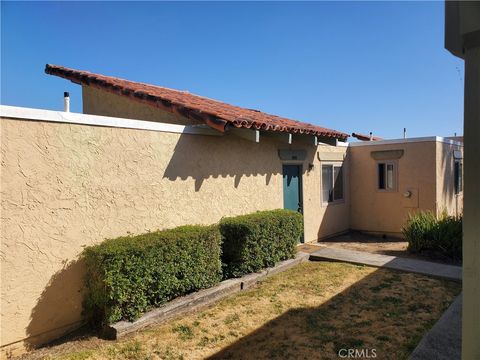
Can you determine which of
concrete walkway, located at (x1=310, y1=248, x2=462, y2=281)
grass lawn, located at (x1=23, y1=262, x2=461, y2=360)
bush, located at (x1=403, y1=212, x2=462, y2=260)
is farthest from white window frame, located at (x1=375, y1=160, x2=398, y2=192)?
grass lawn, located at (x1=23, y1=262, x2=461, y2=360)

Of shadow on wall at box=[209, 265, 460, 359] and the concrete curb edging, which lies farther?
the concrete curb edging

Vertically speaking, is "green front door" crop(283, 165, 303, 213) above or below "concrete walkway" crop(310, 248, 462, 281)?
above

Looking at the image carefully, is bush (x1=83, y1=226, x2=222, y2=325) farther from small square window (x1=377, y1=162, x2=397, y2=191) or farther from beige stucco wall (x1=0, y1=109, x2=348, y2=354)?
small square window (x1=377, y1=162, x2=397, y2=191)

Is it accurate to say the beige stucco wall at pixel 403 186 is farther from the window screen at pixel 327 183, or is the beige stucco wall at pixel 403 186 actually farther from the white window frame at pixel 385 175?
the window screen at pixel 327 183

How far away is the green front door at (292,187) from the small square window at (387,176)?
363cm

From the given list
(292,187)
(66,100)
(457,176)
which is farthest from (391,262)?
(66,100)

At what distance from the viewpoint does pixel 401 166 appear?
11461mm

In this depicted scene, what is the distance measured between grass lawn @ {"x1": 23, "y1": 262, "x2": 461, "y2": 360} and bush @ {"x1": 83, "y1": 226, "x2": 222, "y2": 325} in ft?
1.42

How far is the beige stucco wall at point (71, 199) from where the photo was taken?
4.30 metres

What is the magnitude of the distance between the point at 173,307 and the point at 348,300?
3072 millimetres

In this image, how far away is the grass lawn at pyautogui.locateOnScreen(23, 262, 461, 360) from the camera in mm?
4242

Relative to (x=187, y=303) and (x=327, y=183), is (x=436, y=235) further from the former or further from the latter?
(x=187, y=303)

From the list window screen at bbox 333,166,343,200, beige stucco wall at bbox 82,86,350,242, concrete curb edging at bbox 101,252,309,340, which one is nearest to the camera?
concrete curb edging at bbox 101,252,309,340

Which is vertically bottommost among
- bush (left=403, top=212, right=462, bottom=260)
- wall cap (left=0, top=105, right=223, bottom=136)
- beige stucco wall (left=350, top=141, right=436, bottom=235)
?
bush (left=403, top=212, right=462, bottom=260)
